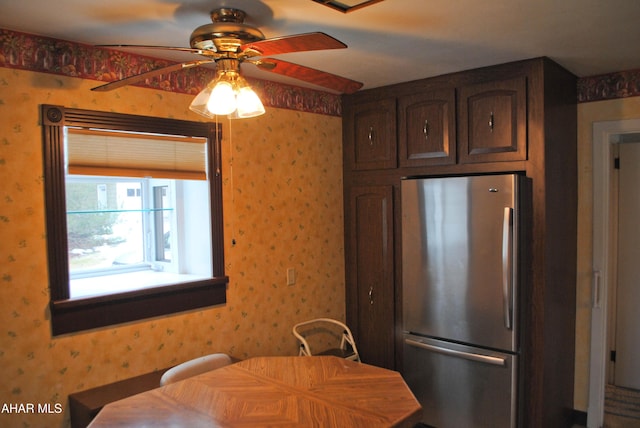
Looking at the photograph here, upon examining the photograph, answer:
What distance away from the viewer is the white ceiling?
1854mm

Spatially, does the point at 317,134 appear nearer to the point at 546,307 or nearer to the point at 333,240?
the point at 333,240

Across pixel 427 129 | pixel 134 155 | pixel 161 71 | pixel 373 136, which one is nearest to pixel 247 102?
pixel 161 71

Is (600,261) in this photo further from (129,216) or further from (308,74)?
(129,216)

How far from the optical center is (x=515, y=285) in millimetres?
2674

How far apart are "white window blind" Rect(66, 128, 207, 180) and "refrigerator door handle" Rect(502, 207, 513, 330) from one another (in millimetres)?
1735

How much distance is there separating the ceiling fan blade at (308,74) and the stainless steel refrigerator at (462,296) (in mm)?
1155

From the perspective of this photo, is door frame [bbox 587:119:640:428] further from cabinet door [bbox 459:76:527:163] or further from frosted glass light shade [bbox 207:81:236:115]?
frosted glass light shade [bbox 207:81:236:115]

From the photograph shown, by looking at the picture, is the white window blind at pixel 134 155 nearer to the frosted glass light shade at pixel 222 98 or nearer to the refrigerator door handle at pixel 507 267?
the frosted glass light shade at pixel 222 98

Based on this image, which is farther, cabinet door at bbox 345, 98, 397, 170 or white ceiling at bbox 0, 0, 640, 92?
cabinet door at bbox 345, 98, 397, 170

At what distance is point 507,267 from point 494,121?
2.83 ft

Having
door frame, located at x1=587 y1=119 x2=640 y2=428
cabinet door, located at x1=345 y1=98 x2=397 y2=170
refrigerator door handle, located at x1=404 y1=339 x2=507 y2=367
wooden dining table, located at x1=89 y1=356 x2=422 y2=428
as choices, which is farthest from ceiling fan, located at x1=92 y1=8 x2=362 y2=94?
door frame, located at x1=587 y1=119 x2=640 y2=428

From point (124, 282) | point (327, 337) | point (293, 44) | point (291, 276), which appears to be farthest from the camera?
point (327, 337)

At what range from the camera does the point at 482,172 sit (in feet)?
9.57

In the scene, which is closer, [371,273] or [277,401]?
[277,401]
